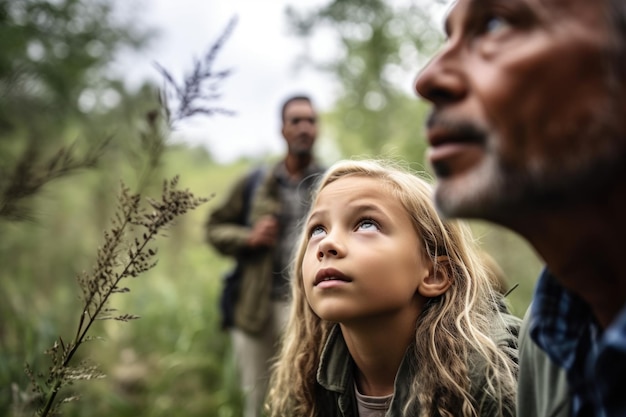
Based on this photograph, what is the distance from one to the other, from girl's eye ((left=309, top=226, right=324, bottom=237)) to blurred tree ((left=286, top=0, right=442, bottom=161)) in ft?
10.9

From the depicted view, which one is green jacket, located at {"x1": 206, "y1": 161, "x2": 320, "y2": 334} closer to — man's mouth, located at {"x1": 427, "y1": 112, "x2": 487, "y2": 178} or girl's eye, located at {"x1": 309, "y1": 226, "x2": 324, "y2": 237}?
girl's eye, located at {"x1": 309, "y1": 226, "x2": 324, "y2": 237}

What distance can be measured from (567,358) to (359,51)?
19.4ft

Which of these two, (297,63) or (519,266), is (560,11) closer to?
(297,63)

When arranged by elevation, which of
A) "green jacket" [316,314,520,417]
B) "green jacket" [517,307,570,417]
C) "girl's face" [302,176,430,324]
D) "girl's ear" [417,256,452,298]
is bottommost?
"green jacket" [316,314,520,417]

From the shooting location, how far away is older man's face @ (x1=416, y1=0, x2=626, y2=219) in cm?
98

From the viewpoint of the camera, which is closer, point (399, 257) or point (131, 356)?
point (399, 257)

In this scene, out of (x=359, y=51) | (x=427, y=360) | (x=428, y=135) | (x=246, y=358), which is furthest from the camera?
(x=359, y=51)

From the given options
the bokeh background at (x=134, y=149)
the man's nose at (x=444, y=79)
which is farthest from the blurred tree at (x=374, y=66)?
the man's nose at (x=444, y=79)

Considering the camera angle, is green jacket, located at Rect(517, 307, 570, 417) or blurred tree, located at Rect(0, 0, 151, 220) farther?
blurred tree, located at Rect(0, 0, 151, 220)

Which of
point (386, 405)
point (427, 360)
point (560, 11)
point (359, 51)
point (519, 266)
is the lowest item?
point (519, 266)

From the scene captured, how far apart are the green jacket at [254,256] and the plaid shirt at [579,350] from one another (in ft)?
10.3

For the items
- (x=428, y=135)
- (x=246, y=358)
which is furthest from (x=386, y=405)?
(x=246, y=358)

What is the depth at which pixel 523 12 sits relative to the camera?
3.43 ft

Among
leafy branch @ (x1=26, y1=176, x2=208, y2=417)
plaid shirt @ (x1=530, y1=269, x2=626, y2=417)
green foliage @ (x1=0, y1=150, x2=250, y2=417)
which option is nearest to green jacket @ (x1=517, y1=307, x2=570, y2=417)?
plaid shirt @ (x1=530, y1=269, x2=626, y2=417)
